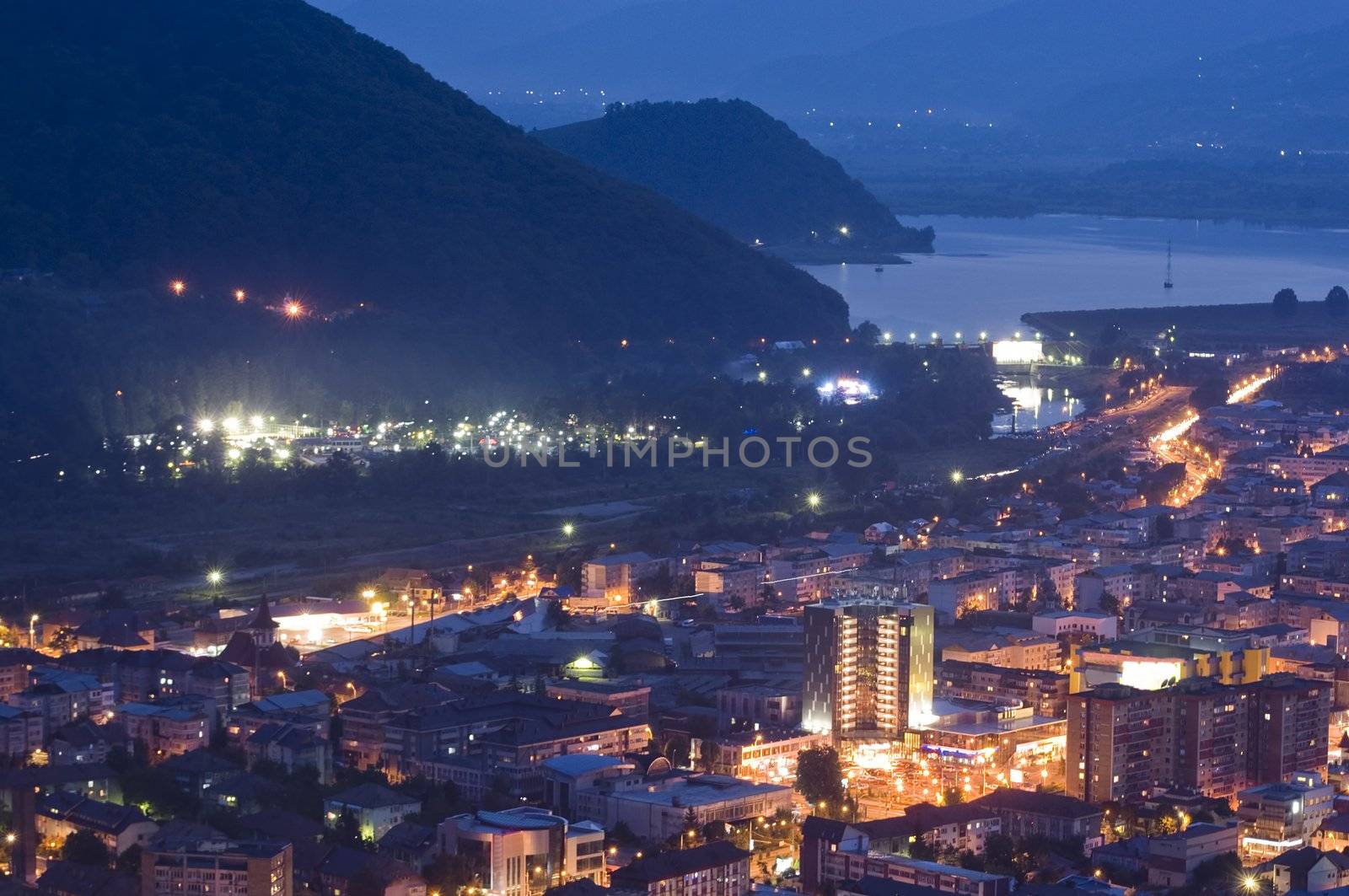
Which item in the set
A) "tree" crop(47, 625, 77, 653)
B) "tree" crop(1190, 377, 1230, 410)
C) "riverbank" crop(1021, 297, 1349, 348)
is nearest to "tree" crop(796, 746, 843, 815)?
"tree" crop(47, 625, 77, 653)

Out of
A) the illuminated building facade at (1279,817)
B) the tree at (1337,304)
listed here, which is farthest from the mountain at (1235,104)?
the illuminated building facade at (1279,817)

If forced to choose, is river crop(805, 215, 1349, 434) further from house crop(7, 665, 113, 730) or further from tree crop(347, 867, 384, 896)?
tree crop(347, 867, 384, 896)

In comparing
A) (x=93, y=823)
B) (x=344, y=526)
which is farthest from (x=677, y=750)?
(x=344, y=526)

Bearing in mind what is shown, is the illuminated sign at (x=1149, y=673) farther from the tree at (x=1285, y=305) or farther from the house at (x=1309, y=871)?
the tree at (x=1285, y=305)

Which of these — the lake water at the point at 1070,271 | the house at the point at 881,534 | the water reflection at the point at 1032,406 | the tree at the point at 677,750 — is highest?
the lake water at the point at 1070,271

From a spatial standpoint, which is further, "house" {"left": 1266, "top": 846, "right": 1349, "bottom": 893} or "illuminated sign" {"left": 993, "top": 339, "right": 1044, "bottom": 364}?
"illuminated sign" {"left": 993, "top": 339, "right": 1044, "bottom": 364}

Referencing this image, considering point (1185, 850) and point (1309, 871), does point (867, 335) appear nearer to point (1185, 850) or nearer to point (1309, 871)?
point (1185, 850)

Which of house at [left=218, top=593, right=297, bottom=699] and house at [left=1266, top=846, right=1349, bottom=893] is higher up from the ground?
house at [left=218, top=593, right=297, bottom=699]
